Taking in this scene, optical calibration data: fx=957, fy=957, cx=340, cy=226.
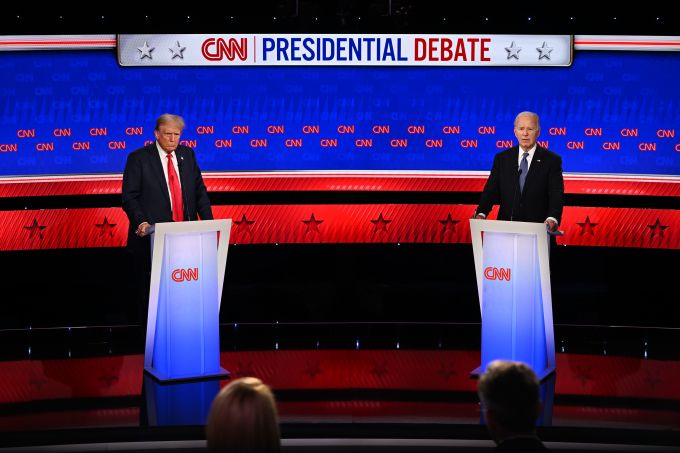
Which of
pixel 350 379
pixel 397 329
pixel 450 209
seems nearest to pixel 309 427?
pixel 350 379

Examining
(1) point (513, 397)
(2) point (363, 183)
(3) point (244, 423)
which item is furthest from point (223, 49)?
(3) point (244, 423)

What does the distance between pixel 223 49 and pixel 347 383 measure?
9.32 ft

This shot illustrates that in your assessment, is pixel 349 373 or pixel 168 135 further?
pixel 349 373

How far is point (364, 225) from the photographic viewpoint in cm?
686

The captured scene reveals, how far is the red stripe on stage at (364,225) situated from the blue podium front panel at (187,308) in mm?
1969

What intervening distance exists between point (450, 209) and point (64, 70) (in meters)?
2.89

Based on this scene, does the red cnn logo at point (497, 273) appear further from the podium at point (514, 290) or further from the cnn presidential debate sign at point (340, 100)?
the cnn presidential debate sign at point (340, 100)

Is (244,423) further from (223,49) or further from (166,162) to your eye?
(223,49)

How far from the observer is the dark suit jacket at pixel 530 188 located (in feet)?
17.0

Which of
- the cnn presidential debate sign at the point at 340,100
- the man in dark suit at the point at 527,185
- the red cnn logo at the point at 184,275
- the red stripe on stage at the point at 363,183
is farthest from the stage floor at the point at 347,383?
the cnn presidential debate sign at the point at 340,100

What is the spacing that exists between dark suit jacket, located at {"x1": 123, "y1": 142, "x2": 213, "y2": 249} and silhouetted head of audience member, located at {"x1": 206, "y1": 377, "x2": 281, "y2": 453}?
3198mm

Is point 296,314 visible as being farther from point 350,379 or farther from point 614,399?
point 614,399

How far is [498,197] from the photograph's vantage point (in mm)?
5406
